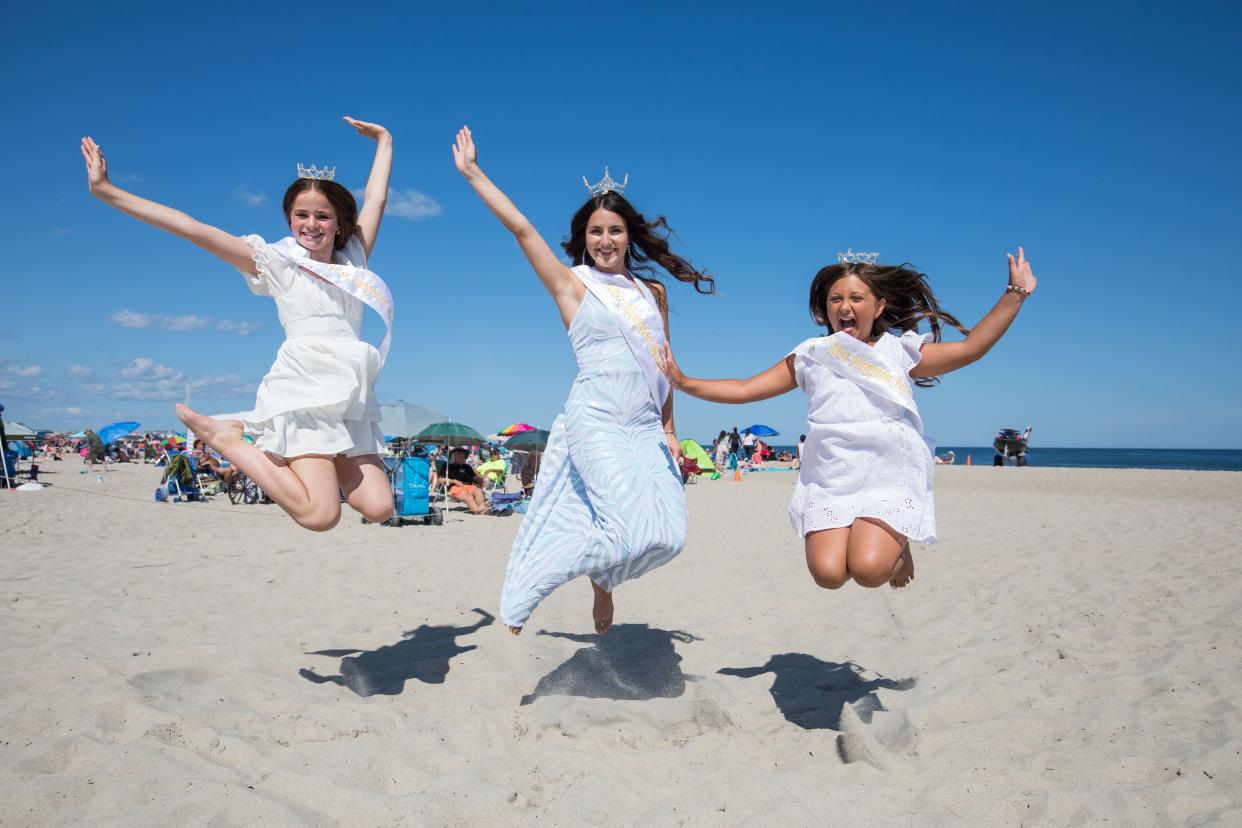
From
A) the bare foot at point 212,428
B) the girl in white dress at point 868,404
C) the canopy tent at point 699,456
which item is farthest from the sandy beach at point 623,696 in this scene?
the canopy tent at point 699,456

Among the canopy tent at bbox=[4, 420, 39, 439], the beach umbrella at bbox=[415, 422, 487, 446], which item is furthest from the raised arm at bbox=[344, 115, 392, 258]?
the canopy tent at bbox=[4, 420, 39, 439]

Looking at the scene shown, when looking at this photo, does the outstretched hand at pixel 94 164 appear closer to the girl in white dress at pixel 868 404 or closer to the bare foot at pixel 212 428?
the bare foot at pixel 212 428

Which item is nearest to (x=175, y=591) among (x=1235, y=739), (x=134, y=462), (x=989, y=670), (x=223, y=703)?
(x=223, y=703)

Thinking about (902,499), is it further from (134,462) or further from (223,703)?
(134,462)

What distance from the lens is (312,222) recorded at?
157 inches

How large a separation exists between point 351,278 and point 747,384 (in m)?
2.16

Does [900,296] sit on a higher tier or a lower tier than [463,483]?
higher

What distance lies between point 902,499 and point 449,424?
12.9 meters

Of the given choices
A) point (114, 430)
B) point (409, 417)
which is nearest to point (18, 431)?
point (114, 430)

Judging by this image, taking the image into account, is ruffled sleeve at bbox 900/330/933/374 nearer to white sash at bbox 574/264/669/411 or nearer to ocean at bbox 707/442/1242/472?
white sash at bbox 574/264/669/411

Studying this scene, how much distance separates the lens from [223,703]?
3410 mm

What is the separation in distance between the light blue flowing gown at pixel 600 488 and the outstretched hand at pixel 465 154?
2.80ft

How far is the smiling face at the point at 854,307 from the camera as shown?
3.94 metres

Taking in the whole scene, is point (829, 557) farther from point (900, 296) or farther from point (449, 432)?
point (449, 432)
